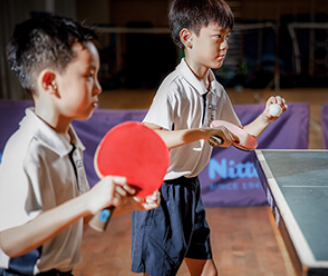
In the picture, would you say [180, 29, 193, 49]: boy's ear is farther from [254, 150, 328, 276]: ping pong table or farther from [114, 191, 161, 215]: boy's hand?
[114, 191, 161, 215]: boy's hand

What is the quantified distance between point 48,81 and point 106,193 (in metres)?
0.31

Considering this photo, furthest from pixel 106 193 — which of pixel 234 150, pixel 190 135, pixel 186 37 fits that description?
pixel 234 150

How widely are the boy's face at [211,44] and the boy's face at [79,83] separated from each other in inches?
29.0

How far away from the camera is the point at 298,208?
139 cm

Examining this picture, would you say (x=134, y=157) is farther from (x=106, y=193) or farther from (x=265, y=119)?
(x=265, y=119)

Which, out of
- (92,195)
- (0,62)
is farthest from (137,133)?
(0,62)

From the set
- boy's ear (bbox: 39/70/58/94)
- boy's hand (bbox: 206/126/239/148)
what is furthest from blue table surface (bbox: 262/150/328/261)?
boy's ear (bbox: 39/70/58/94)

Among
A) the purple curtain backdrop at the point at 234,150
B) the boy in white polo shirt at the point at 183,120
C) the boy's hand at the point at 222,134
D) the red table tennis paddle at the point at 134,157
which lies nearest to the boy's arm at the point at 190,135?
the boy's hand at the point at 222,134

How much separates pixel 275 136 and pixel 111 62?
30.1ft

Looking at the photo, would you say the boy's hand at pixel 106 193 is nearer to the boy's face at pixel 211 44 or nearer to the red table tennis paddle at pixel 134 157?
the red table tennis paddle at pixel 134 157

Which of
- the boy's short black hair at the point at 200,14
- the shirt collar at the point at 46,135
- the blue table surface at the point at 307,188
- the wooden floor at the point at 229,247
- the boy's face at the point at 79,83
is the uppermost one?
the boy's short black hair at the point at 200,14

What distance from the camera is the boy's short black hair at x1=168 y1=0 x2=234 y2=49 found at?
174cm

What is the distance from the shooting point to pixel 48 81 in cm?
106

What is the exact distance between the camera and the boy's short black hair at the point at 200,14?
5.69 feet
